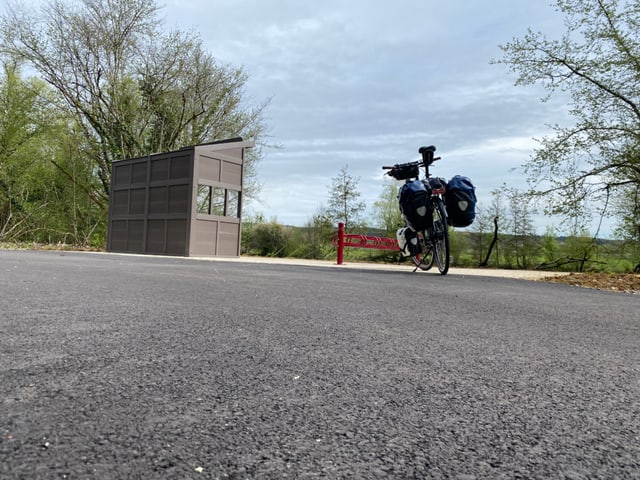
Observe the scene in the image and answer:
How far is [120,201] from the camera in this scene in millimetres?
17422

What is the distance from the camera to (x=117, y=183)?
17.5 m

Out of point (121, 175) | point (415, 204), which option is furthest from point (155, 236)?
point (415, 204)

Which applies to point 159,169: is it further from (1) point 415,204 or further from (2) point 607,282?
(2) point 607,282

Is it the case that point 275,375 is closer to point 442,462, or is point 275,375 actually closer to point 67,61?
point 442,462

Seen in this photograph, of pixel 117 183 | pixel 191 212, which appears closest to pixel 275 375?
pixel 191 212

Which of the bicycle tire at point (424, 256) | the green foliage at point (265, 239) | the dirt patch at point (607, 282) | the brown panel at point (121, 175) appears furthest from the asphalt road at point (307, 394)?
the brown panel at point (121, 175)

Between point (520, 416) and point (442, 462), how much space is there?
0.46 metres

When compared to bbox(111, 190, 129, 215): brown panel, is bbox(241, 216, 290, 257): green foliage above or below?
below

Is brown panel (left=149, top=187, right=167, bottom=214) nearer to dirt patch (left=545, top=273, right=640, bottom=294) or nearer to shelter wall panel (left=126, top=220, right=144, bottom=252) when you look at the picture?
shelter wall panel (left=126, top=220, right=144, bottom=252)

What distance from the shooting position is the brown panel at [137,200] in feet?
54.3

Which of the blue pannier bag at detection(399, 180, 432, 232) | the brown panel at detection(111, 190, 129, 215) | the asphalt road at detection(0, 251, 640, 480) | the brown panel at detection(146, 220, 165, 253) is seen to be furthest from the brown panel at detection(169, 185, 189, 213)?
the asphalt road at detection(0, 251, 640, 480)

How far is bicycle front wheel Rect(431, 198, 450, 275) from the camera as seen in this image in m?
7.38

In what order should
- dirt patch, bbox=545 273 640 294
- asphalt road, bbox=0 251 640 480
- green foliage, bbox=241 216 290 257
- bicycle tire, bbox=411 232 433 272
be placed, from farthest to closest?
green foliage, bbox=241 216 290 257 < bicycle tire, bbox=411 232 433 272 < dirt patch, bbox=545 273 640 294 < asphalt road, bbox=0 251 640 480

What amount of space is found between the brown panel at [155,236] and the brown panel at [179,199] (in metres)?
0.75
